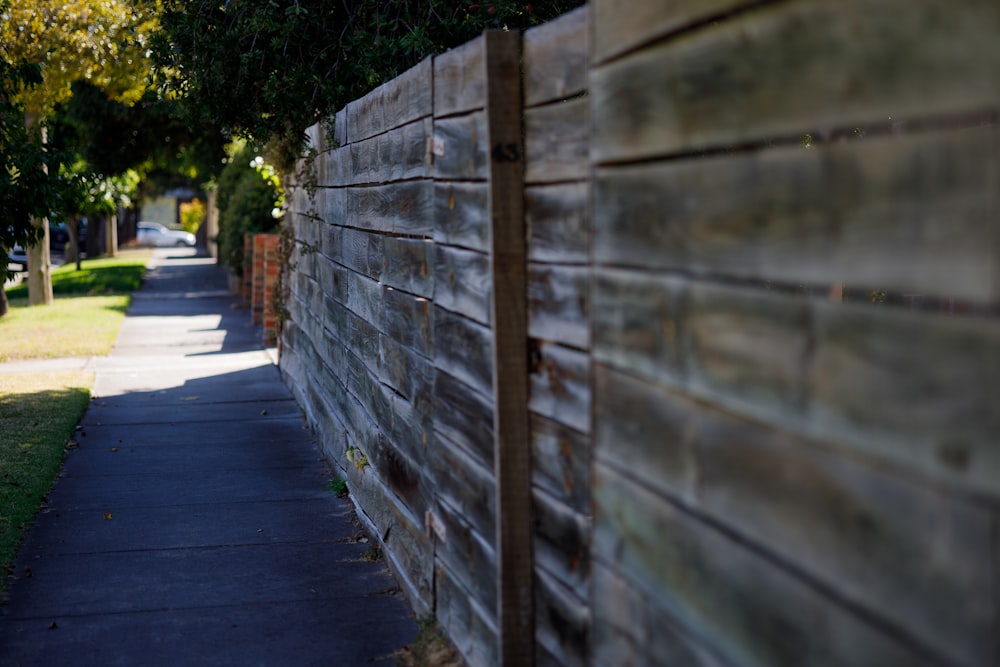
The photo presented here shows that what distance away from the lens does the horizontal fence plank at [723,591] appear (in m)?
1.67

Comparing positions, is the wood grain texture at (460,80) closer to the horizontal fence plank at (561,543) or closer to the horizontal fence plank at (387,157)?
the horizontal fence plank at (387,157)

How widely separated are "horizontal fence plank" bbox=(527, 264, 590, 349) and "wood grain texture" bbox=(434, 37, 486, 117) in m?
0.61

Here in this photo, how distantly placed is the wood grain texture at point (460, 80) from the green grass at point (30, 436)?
Result: 10.7 ft

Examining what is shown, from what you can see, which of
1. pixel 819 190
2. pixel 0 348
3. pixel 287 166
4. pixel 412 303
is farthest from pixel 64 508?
pixel 0 348

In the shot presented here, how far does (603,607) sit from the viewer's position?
2641 mm

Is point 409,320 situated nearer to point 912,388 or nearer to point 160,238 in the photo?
point 912,388

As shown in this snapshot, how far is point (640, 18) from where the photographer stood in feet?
7.64

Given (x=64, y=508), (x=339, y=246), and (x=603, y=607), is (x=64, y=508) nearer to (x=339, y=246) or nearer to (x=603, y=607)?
(x=339, y=246)

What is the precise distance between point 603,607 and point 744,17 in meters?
1.38

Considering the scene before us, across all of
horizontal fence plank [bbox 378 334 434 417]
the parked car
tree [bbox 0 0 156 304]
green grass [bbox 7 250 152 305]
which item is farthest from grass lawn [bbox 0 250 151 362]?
the parked car

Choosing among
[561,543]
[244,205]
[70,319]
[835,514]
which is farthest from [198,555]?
[244,205]

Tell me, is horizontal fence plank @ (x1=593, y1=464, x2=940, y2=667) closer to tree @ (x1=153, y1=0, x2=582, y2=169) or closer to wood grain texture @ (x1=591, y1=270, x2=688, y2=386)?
wood grain texture @ (x1=591, y1=270, x2=688, y2=386)

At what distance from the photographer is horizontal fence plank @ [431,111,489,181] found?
3508 millimetres

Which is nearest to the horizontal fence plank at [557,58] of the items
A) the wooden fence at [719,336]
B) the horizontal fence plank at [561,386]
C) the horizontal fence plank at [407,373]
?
the wooden fence at [719,336]
